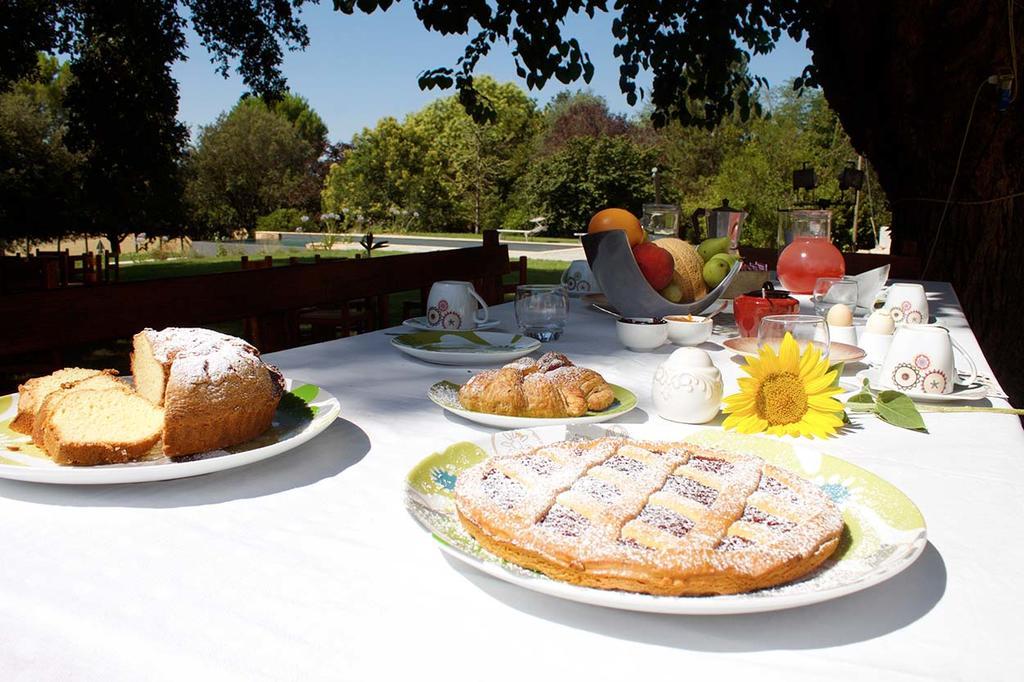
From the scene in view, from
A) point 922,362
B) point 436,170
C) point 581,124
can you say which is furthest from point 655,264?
point 581,124

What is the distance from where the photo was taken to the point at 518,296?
1994 mm

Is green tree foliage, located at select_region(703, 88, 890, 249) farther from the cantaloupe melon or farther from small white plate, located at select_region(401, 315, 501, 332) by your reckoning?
small white plate, located at select_region(401, 315, 501, 332)

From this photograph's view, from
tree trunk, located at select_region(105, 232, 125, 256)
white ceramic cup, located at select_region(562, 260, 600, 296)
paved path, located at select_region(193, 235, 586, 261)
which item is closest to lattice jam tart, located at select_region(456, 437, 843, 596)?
white ceramic cup, located at select_region(562, 260, 600, 296)

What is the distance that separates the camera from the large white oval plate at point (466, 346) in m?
1.69

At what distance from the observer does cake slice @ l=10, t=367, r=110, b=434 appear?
3.48 ft

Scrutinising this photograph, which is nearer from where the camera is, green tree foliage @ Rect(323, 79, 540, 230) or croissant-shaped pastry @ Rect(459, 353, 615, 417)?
croissant-shaped pastry @ Rect(459, 353, 615, 417)

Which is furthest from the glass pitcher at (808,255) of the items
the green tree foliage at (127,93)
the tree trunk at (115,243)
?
the tree trunk at (115,243)

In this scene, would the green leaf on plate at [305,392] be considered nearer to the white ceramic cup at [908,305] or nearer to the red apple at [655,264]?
the red apple at [655,264]

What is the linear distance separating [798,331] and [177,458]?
1006 mm

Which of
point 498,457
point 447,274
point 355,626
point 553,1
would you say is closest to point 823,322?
point 498,457

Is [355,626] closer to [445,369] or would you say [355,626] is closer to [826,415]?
[826,415]

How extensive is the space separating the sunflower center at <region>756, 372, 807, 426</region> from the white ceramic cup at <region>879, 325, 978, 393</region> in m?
0.31

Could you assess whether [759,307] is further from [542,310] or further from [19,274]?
[19,274]

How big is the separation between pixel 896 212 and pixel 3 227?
61.1 feet
